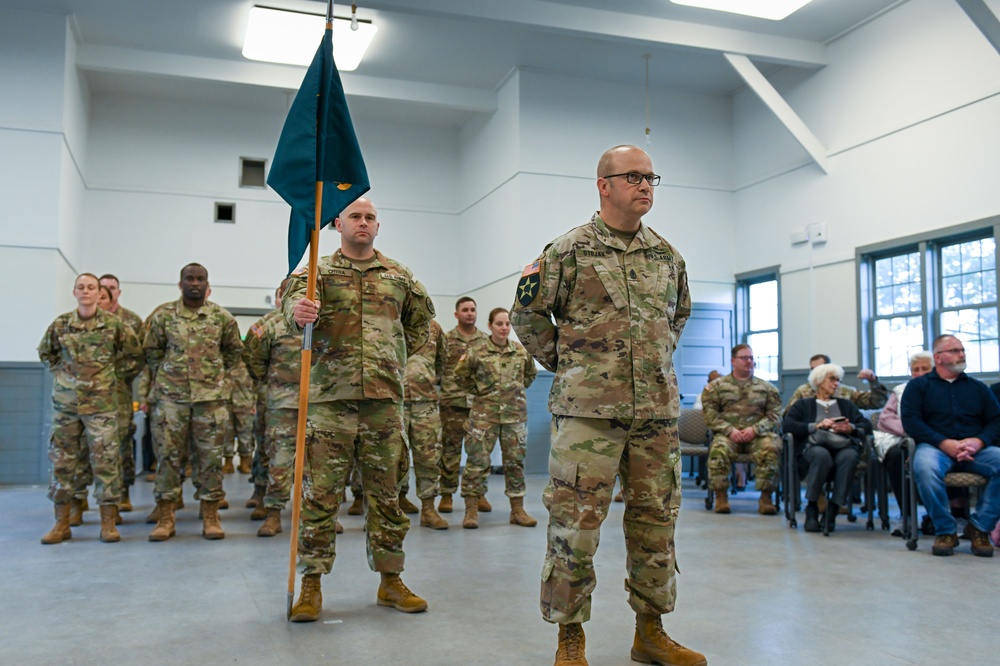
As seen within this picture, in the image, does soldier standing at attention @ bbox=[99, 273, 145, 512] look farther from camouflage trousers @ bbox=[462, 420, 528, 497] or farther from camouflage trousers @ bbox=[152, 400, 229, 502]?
camouflage trousers @ bbox=[462, 420, 528, 497]

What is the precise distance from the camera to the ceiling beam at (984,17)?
7.25 meters

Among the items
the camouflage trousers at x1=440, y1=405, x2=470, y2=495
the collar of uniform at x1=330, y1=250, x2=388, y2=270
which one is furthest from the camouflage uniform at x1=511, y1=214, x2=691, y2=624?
the camouflage trousers at x1=440, y1=405, x2=470, y2=495

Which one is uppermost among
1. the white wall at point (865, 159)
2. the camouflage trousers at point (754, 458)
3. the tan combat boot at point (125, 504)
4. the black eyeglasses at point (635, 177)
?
the white wall at point (865, 159)

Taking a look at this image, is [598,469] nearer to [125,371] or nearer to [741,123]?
[125,371]

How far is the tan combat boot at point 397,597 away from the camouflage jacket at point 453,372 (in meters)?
3.05

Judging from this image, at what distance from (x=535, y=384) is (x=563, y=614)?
8.49 m

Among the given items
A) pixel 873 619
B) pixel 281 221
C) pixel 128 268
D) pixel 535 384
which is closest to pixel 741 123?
pixel 535 384

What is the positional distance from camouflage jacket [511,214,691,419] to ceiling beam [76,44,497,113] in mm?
8377

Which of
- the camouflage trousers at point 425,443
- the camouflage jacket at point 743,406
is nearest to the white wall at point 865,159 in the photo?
the camouflage jacket at point 743,406

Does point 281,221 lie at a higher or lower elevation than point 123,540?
higher

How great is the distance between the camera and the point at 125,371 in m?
5.95

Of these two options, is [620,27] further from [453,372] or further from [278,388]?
[278,388]

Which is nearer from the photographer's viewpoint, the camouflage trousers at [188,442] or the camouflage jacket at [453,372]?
the camouflage trousers at [188,442]

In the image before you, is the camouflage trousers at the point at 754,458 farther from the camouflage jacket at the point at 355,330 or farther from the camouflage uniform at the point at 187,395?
the camouflage jacket at the point at 355,330
